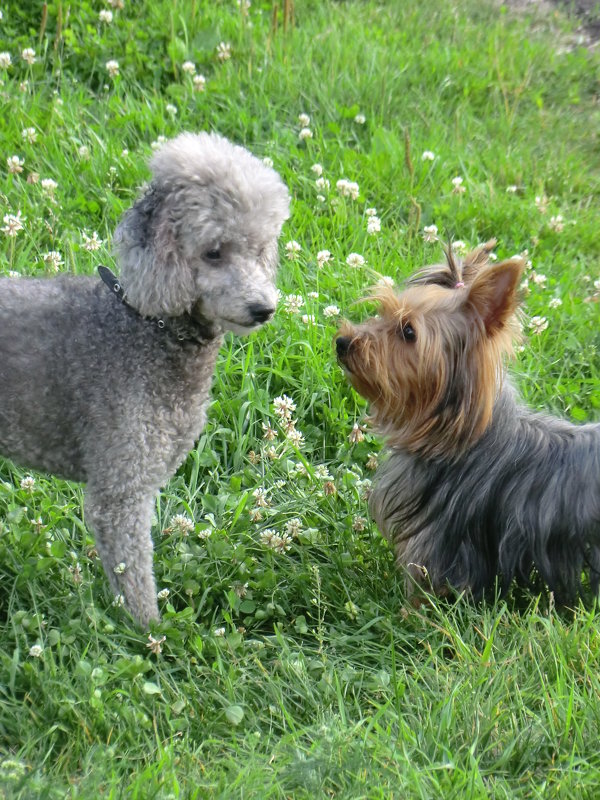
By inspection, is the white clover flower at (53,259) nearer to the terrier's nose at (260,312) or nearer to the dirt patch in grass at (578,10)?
the terrier's nose at (260,312)

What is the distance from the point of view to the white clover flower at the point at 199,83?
226 inches

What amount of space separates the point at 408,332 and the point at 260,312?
0.54 meters

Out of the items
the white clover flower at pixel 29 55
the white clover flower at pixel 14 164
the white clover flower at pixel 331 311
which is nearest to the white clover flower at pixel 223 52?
the white clover flower at pixel 29 55

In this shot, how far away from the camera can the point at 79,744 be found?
2.78 metres

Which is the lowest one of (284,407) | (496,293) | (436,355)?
(284,407)

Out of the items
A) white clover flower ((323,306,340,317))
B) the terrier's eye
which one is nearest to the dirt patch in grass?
white clover flower ((323,306,340,317))

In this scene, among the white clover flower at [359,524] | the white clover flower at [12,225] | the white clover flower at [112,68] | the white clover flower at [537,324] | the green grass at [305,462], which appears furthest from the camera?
the white clover flower at [112,68]

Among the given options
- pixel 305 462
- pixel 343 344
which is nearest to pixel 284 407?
pixel 305 462

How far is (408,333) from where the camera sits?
3223 millimetres

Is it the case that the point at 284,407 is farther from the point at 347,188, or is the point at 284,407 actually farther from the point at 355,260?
the point at 347,188

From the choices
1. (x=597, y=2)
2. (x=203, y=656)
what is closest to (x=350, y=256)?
(x=203, y=656)

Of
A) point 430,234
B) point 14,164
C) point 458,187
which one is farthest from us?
point 458,187

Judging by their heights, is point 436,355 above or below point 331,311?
above

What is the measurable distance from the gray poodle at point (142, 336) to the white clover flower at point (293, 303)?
1.15 meters
